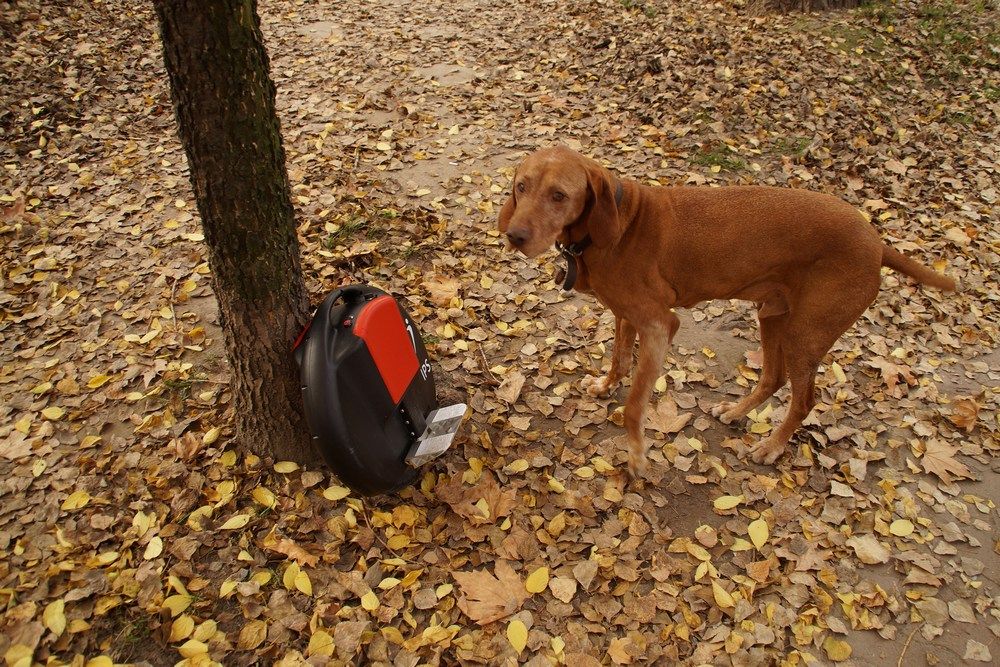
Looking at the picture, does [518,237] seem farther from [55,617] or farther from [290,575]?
[55,617]

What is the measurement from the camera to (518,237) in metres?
3.05

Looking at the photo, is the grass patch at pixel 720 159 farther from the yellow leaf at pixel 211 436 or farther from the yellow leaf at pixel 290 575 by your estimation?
the yellow leaf at pixel 290 575

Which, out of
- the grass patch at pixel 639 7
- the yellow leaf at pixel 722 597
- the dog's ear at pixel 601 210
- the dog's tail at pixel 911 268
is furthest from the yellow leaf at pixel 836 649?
the grass patch at pixel 639 7

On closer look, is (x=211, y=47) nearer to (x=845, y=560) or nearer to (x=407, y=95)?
(x=845, y=560)

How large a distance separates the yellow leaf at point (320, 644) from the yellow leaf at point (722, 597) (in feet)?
6.58

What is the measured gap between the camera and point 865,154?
650cm

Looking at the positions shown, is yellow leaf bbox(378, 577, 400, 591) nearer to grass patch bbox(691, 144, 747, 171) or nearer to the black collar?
the black collar

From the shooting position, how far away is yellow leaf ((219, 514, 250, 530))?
3.10 meters

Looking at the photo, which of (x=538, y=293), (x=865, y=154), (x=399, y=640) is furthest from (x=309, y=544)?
(x=865, y=154)

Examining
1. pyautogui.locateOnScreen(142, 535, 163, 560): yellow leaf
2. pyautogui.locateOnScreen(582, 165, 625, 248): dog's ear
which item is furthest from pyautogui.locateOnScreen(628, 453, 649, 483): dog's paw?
pyautogui.locateOnScreen(142, 535, 163, 560): yellow leaf

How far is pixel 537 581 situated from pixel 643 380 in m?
1.32

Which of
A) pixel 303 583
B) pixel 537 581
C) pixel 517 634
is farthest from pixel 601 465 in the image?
pixel 303 583

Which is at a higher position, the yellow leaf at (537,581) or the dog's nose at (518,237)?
the dog's nose at (518,237)

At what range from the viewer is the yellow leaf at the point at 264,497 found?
3.23m
